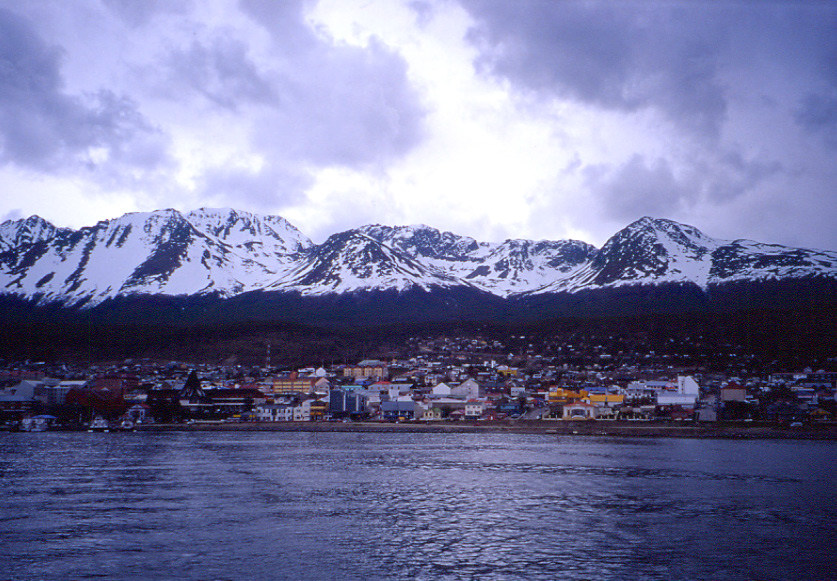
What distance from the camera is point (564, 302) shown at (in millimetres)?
136875

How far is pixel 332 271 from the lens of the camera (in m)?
164

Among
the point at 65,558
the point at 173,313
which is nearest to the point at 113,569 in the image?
the point at 65,558

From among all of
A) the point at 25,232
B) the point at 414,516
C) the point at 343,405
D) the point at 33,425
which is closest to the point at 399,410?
the point at 343,405

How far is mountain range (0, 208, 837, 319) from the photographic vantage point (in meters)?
136

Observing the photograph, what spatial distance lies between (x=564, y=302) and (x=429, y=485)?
121 metres

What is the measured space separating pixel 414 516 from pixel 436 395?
43553mm

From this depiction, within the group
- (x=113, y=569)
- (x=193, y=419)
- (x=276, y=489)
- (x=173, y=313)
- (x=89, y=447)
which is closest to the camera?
(x=113, y=569)

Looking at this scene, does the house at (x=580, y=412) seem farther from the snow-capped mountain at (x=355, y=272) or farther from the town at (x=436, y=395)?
the snow-capped mountain at (x=355, y=272)

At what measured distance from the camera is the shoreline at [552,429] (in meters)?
41.2

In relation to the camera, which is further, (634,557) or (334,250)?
(334,250)

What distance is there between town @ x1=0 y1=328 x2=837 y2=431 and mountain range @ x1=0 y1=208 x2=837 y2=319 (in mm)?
52622

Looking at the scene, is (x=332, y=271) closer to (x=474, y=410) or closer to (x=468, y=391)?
(x=468, y=391)

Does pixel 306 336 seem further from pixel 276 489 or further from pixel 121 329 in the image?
pixel 276 489

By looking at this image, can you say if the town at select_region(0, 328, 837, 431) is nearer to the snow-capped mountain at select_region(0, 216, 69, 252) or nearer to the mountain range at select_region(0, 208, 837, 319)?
the mountain range at select_region(0, 208, 837, 319)
